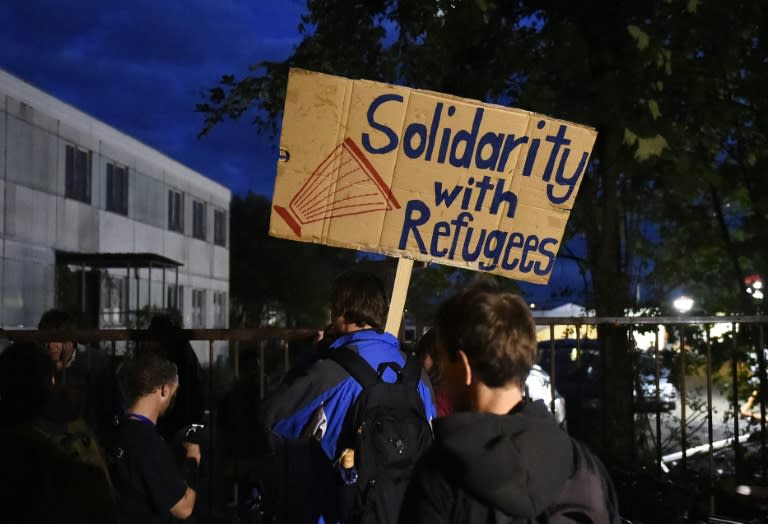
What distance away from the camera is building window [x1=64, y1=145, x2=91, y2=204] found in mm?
25297

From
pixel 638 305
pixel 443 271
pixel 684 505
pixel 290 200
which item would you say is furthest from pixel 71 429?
pixel 443 271

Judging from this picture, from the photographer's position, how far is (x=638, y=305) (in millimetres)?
11492

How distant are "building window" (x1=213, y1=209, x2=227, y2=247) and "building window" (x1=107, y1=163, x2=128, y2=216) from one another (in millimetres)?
9476

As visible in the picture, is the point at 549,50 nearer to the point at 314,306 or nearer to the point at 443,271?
the point at 443,271

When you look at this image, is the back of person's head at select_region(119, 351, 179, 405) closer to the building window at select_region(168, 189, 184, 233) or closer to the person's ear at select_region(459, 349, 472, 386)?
the person's ear at select_region(459, 349, 472, 386)

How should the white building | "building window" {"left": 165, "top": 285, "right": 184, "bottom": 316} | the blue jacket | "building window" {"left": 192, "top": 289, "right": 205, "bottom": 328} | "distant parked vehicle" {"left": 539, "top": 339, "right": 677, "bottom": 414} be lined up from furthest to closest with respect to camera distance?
"building window" {"left": 192, "top": 289, "right": 205, "bottom": 328}, "building window" {"left": 165, "top": 285, "right": 184, "bottom": 316}, the white building, "distant parked vehicle" {"left": 539, "top": 339, "right": 677, "bottom": 414}, the blue jacket

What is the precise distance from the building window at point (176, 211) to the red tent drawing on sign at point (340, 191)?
1199 inches

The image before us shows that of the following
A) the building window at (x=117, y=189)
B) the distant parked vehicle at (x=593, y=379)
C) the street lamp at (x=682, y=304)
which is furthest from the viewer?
the building window at (x=117, y=189)

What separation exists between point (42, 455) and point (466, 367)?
1.69m

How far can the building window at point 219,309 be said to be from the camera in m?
39.0

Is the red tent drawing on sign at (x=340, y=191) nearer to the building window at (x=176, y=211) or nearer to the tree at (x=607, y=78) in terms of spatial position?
the tree at (x=607, y=78)

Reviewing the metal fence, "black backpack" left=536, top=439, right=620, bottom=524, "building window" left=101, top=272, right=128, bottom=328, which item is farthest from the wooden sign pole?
"building window" left=101, top=272, right=128, bottom=328

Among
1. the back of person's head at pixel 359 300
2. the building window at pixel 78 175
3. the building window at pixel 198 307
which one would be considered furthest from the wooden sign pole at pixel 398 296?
the building window at pixel 198 307

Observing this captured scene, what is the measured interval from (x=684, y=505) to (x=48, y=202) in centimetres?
2239
